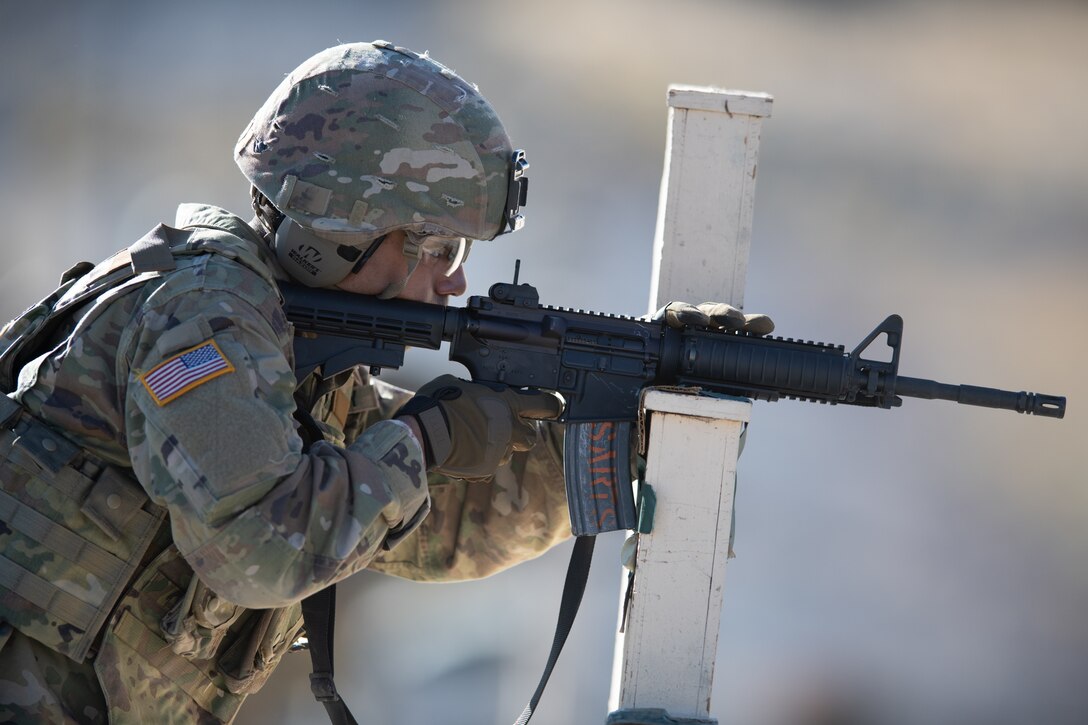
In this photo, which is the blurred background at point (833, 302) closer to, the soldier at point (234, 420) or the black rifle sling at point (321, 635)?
the black rifle sling at point (321, 635)

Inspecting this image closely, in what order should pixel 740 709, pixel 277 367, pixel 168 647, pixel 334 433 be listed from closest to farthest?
pixel 277 367, pixel 168 647, pixel 334 433, pixel 740 709

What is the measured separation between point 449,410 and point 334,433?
1.93 feet

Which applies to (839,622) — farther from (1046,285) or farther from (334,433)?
(334,433)

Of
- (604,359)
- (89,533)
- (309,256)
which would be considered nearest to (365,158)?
(309,256)

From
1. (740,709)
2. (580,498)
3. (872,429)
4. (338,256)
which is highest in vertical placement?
(338,256)

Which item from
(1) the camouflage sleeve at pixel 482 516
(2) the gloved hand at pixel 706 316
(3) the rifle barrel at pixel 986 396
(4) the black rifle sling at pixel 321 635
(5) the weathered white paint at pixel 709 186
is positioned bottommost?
(4) the black rifle sling at pixel 321 635

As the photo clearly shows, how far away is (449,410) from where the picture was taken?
3104 millimetres

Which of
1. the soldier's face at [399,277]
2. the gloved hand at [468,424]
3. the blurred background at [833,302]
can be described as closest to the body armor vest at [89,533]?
the soldier's face at [399,277]

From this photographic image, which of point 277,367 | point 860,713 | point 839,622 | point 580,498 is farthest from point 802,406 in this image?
point 277,367

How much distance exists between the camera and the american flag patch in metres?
2.59

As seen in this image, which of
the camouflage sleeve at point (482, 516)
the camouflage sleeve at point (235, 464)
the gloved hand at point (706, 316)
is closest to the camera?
the camouflage sleeve at point (235, 464)

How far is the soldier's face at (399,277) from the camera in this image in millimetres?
3184

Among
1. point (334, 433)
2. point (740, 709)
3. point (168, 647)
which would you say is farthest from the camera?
point (740, 709)

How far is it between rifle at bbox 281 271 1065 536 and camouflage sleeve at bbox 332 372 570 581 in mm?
423
